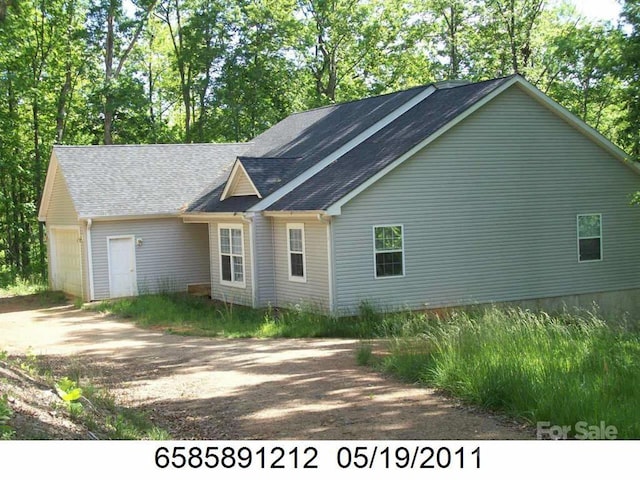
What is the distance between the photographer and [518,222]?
68.2 feet

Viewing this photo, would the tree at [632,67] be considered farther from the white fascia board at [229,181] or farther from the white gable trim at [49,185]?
the white gable trim at [49,185]

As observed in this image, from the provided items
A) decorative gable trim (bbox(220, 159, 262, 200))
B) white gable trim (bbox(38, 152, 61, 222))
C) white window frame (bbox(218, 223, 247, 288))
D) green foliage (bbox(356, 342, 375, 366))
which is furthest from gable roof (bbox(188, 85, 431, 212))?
green foliage (bbox(356, 342, 375, 366))

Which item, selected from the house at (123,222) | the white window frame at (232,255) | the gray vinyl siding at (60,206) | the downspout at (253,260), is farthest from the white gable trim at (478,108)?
the gray vinyl siding at (60,206)

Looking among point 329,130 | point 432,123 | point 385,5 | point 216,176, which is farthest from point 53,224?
point 385,5

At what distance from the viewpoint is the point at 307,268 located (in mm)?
19203

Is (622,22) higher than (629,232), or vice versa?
(622,22)

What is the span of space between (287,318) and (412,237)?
375 centimetres

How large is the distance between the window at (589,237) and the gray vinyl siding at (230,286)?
30.6 feet

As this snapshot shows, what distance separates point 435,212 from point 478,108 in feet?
9.86

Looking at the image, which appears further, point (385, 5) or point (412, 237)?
point (385, 5)

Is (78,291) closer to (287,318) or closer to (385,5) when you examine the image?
(287,318)

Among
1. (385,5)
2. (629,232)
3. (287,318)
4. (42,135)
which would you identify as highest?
(385,5)

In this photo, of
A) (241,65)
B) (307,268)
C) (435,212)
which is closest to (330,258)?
(307,268)

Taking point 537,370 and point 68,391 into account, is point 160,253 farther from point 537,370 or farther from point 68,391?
point 537,370
